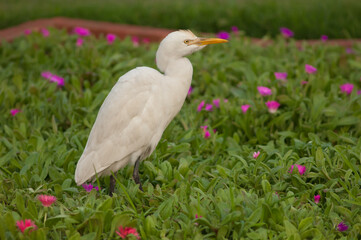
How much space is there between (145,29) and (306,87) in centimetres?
292

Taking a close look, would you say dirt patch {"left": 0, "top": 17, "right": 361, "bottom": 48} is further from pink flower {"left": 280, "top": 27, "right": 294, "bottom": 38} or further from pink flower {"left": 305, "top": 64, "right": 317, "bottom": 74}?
pink flower {"left": 305, "top": 64, "right": 317, "bottom": 74}

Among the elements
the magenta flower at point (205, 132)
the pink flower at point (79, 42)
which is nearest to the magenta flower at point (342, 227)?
the magenta flower at point (205, 132)

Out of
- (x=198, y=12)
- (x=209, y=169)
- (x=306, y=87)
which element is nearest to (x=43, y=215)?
(x=209, y=169)

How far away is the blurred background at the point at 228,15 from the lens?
709cm

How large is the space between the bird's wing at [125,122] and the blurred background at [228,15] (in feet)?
12.8

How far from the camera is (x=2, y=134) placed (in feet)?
14.4

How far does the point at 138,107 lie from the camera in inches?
131

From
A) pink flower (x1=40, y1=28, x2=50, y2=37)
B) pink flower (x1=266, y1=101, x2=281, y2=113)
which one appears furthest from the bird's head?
pink flower (x1=40, y1=28, x2=50, y2=37)

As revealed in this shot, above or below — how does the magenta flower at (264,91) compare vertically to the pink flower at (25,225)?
below

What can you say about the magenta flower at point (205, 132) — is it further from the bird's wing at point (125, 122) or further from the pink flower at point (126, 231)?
the pink flower at point (126, 231)

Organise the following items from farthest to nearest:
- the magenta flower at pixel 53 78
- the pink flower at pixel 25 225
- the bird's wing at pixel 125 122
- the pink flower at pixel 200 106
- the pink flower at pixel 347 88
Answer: the magenta flower at pixel 53 78, the pink flower at pixel 347 88, the pink flower at pixel 200 106, the bird's wing at pixel 125 122, the pink flower at pixel 25 225

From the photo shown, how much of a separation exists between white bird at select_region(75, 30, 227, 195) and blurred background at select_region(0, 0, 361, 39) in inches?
147

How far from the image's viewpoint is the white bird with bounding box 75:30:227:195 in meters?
3.31

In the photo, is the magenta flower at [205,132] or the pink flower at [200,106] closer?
the magenta flower at [205,132]
